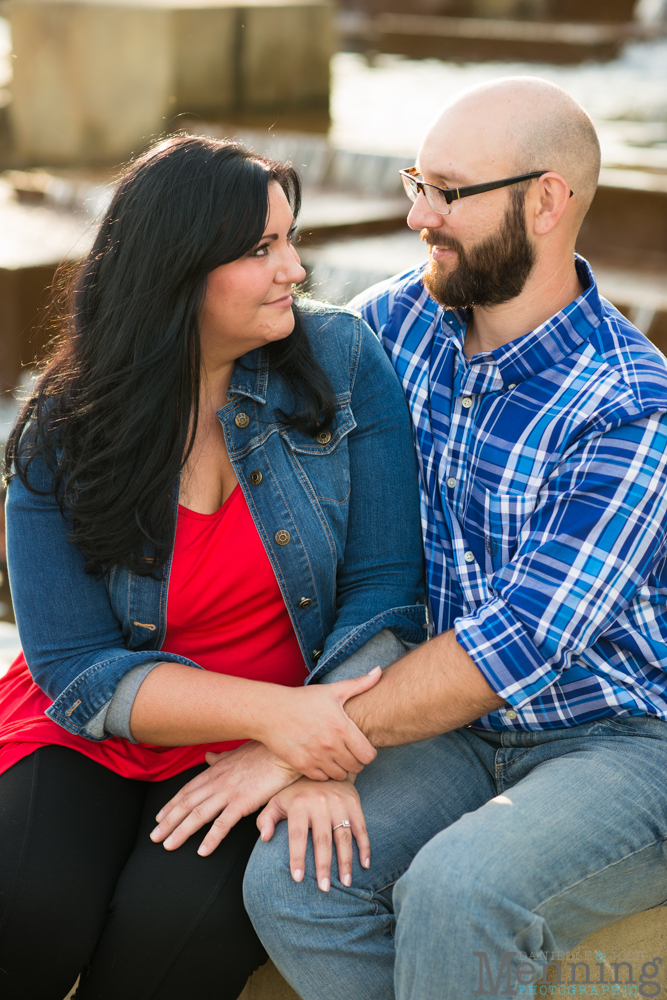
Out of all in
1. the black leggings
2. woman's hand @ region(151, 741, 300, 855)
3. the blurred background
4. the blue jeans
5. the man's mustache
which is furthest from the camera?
the blurred background

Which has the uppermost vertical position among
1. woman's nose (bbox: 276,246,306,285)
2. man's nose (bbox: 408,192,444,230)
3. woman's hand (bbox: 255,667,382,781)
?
man's nose (bbox: 408,192,444,230)

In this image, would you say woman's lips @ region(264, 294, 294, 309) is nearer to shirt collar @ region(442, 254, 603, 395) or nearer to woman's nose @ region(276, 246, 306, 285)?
woman's nose @ region(276, 246, 306, 285)

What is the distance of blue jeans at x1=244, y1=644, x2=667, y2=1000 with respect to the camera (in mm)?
1892

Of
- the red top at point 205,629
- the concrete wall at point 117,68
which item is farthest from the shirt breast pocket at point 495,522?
the concrete wall at point 117,68

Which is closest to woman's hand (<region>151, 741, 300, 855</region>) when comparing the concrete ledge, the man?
the man

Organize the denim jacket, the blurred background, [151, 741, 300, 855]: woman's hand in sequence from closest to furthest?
[151, 741, 300, 855]: woman's hand < the denim jacket < the blurred background

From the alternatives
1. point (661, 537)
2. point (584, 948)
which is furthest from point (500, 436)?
point (584, 948)

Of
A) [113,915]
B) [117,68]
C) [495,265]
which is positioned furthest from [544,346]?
[117,68]

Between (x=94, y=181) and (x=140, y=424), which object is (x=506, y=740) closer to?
(x=140, y=424)

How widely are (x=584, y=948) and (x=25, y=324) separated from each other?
4.89 m

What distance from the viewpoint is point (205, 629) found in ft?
8.11

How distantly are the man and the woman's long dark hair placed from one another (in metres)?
0.51

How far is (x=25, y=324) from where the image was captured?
604 cm

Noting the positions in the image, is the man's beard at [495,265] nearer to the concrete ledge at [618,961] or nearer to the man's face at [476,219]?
the man's face at [476,219]
